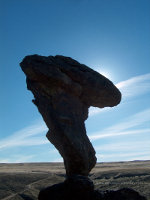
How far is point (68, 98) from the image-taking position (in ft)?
77.8

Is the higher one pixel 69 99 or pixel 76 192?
pixel 69 99

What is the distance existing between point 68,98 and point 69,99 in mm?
120

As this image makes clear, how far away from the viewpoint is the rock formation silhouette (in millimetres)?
21297

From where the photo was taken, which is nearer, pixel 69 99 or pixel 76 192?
pixel 76 192

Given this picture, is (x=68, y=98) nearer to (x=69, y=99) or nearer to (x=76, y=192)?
(x=69, y=99)

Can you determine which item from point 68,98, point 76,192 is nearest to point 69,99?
point 68,98

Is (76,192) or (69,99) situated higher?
(69,99)

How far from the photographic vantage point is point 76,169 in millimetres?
21328

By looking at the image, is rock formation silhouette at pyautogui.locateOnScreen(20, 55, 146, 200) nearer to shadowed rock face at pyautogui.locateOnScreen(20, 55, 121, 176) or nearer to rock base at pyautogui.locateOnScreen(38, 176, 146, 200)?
shadowed rock face at pyautogui.locateOnScreen(20, 55, 121, 176)

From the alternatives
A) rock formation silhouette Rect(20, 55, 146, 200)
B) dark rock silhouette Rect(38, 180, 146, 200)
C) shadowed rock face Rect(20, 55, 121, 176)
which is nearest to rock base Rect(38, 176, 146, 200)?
dark rock silhouette Rect(38, 180, 146, 200)

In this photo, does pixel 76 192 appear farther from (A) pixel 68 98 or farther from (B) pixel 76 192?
(A) pixel 68 98

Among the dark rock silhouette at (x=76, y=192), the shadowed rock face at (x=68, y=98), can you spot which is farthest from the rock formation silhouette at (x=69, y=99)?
the dark rock silhouette at (x=76, y=192)

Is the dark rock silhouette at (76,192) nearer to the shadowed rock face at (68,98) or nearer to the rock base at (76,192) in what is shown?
the rock base at (76,192)

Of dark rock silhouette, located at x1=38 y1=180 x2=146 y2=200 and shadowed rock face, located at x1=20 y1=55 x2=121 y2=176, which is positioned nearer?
dark rock silhouette, located at x1=38 y1=180 x2=146 y2=200
